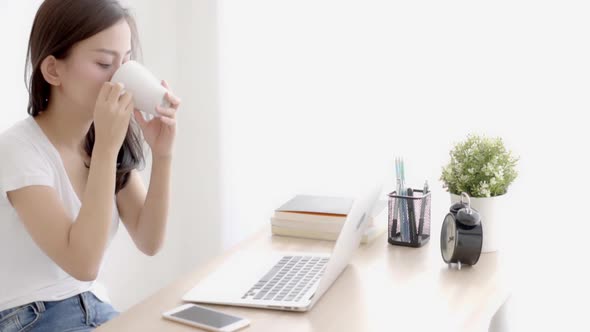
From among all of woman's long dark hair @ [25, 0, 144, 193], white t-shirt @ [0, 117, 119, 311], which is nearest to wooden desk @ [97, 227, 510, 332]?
white t-shirt @ [0, 117, 119, 311]

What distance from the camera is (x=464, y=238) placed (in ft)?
4.82

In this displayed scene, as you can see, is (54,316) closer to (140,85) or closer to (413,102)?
(140,85)

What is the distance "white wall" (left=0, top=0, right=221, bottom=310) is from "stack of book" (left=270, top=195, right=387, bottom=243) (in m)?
0.85

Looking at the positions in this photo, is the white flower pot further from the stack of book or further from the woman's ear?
the woman's ear

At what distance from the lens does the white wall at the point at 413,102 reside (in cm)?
195

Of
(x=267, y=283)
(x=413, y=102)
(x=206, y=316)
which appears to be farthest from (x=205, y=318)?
(x=413, y=102)

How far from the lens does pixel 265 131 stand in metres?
2.43

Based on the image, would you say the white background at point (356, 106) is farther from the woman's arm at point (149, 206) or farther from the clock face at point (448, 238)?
the woman's arm at point (149, 206)

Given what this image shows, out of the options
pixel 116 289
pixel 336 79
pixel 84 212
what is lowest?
pixel 116 289

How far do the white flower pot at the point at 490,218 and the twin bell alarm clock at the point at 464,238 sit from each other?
3.0 inches

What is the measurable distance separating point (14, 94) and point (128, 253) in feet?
2.43

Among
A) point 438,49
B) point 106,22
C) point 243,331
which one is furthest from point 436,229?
point 106,22

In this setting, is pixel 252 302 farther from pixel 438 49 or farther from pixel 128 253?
pixel 128 253

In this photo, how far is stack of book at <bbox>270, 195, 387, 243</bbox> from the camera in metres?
1.71
